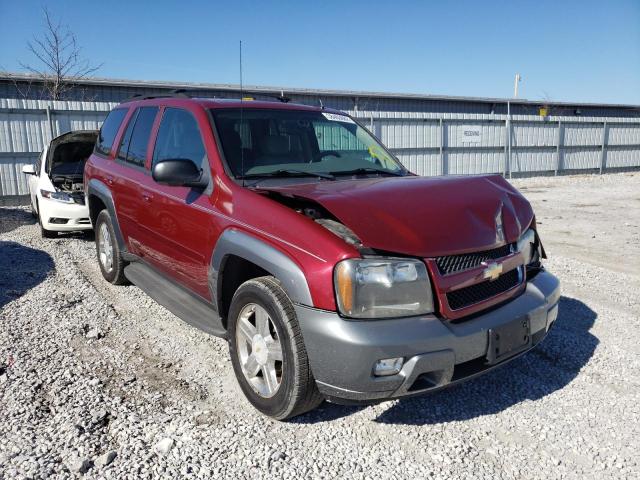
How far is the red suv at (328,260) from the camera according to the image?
2.42m

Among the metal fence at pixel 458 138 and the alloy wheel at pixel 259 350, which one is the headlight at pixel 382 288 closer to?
the alloy wheel at pixel 259 350

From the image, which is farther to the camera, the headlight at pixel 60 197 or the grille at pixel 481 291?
the headlight at pixel 60 197

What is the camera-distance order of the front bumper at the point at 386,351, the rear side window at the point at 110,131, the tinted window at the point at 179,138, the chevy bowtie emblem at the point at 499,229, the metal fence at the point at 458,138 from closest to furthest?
the front bumper at the point at 386,351, the chevy bowtie emblem at the point at 499,229, the tinted window at the point at 179,138, the rear side window at the point at 110,131, the metal fence at the point at 458,138

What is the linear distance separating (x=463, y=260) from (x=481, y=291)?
8.7 inches

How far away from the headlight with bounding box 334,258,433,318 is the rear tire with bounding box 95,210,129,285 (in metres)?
3.42

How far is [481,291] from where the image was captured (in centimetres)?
274

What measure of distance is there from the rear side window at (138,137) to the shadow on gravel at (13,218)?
5582mm

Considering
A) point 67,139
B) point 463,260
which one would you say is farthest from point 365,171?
point 67,139

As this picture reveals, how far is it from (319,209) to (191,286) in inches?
57.0

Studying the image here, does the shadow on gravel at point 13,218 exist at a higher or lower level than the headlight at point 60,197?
lower

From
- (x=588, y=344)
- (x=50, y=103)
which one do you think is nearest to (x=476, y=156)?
(x=50, y=103)

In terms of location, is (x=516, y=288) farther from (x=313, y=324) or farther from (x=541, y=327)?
(x=313, y=324)

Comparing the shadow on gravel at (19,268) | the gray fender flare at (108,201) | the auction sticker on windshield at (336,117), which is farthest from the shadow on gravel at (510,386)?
the shadow on gravel at (19,268)

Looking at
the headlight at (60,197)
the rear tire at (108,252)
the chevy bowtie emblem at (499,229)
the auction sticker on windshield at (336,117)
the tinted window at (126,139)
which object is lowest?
the rear tire at (108,252)
